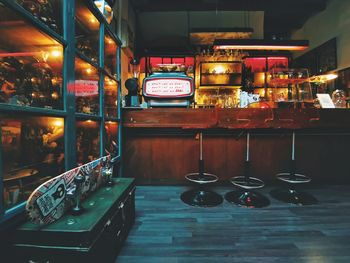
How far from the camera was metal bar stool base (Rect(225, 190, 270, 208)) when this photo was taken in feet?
8.59

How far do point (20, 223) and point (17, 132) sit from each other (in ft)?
2.10

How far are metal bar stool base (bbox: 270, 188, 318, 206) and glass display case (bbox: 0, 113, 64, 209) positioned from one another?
2.59 metres

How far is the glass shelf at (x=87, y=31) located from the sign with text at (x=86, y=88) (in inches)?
8.6

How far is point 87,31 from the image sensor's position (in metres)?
2.29

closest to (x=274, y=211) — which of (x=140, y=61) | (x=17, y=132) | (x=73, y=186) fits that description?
(x=73, y=186)

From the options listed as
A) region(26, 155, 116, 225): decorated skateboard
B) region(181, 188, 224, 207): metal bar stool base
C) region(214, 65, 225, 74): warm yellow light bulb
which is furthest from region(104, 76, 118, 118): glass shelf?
region(214, 65, 225, 74): warm yellow light bulb

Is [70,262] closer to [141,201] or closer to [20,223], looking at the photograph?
[20,223]

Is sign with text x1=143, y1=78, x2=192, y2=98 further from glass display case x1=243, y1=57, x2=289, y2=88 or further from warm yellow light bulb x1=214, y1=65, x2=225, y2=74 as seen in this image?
glass display case x1=243, y1=57, x2=289, y2=88

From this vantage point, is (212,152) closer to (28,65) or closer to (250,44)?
(28,65)

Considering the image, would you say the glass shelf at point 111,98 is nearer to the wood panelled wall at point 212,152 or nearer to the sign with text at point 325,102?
the wood panelled wall at point 212,152

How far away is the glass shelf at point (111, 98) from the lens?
2691mm

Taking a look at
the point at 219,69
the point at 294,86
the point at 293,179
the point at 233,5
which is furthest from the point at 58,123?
the point at 219,69

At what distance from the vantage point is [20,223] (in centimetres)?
114

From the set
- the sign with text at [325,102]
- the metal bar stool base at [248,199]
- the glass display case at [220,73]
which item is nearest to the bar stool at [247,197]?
the metal bar stool base at [248,199]
